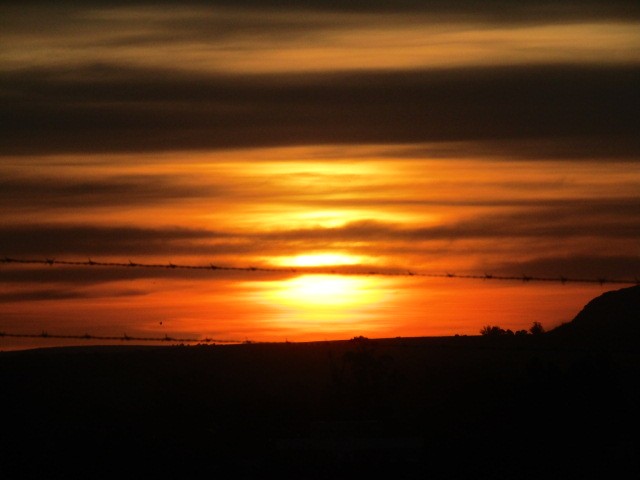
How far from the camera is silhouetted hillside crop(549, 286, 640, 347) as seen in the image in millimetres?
98500

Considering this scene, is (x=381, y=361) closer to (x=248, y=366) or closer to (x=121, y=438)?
(x=121, y=438)

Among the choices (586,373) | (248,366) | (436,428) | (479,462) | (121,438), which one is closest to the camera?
(479,462)

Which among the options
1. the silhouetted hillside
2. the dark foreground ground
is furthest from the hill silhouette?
the silhouetted hillside

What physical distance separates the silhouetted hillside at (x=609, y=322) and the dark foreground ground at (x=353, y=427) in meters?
24.9

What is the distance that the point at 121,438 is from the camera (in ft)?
121

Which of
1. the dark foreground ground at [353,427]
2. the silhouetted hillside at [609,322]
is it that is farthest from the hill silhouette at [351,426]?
the silhouetted hillside at [609,322]

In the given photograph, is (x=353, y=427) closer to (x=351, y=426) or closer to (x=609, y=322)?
(x=351, y=426)

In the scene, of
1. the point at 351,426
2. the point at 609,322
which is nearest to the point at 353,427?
the point at 351,426

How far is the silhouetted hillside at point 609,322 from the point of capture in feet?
323

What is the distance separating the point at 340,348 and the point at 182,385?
139ft

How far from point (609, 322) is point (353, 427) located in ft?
231

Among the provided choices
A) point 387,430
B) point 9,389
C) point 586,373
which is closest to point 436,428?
point 387,430

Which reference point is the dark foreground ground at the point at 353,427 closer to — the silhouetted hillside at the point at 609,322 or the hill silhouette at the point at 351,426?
the hill silhouette at the point at 351,426

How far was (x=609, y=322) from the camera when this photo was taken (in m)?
109
